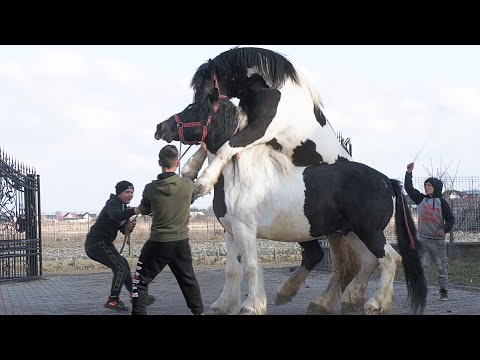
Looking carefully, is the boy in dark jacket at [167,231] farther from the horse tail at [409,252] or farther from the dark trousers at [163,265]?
the horse tail at [409,252]

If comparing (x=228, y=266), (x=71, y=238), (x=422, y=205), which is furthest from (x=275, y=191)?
(x=71, y=238)

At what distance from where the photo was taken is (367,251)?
26.0 ft

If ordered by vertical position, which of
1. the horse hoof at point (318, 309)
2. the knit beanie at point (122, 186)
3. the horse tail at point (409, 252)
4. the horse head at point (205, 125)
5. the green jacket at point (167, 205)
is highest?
the horse head at point (205, 125)

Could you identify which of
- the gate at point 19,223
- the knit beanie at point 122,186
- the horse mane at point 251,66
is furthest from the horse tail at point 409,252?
the gate at point 19,223

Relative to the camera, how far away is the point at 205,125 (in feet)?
25.7

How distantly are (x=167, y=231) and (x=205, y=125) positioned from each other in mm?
1644

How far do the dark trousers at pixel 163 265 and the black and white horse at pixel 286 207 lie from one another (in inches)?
30.4

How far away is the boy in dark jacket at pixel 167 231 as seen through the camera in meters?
6.62

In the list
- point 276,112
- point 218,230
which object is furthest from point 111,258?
point 218,230

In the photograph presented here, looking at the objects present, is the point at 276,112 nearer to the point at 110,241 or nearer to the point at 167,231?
the point at 167,231
